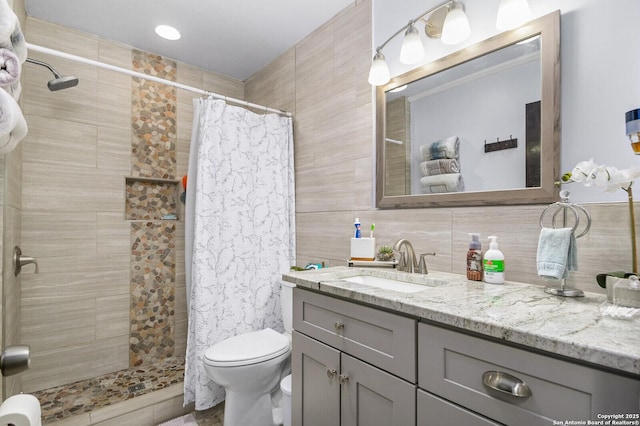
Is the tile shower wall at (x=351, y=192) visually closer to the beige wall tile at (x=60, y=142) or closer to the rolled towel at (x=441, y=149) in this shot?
the rolled towel at (x=441, y=149)

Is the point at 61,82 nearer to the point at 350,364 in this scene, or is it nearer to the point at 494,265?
the point at 350,364

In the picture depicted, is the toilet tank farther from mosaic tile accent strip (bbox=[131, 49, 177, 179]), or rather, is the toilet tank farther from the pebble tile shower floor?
mosaic tile accent strip (bbox=[131, 49, 177, 179])

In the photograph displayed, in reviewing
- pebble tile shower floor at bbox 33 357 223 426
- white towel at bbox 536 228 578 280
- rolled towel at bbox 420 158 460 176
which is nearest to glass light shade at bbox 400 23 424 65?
rolled towel at bbox 420 158 460 176

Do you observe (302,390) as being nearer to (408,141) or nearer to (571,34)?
(408,141)

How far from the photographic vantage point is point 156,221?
→ 8.31ft

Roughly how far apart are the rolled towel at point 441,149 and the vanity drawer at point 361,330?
87 centimetres

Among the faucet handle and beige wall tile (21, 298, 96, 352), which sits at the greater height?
the faucet handle

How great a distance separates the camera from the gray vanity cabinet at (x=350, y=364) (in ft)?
3.17

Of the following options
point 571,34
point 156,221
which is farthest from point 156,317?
point 571,34

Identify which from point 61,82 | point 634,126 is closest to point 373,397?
point 634,126

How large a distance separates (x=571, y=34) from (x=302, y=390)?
173 centimetres

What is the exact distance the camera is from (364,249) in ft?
5.76

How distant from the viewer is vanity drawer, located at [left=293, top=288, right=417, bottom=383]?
37.8 inches

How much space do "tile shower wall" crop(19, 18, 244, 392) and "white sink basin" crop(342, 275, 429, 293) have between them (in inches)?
68.8
